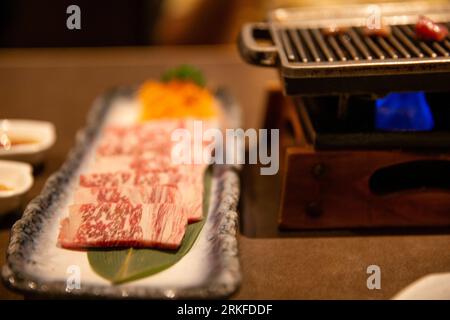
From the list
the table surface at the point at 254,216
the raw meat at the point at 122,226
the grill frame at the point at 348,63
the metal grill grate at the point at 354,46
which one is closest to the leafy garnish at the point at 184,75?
the table surface at the point at 254,216

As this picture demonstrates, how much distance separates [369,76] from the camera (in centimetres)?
170

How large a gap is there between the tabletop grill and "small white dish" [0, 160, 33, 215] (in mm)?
953

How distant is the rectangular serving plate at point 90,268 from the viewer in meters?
1.46

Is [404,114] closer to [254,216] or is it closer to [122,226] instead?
[254,216]

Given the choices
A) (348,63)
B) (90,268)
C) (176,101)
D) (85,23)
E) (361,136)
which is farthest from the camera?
(85,23)

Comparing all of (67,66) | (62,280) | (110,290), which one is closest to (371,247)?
(110,290)

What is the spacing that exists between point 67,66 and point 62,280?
2.32 metres

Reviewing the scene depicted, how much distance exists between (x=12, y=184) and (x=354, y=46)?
1.40 metres

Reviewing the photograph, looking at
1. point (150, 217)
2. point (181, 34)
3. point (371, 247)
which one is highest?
point (150, 217)

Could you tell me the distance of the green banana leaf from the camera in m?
1.54

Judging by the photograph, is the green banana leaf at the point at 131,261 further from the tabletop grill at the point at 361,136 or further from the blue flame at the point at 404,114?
the blue flame at the point at 404,114

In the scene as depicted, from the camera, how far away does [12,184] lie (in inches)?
78.5

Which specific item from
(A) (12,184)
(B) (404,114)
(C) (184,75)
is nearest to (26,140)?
(A) (12,184)
